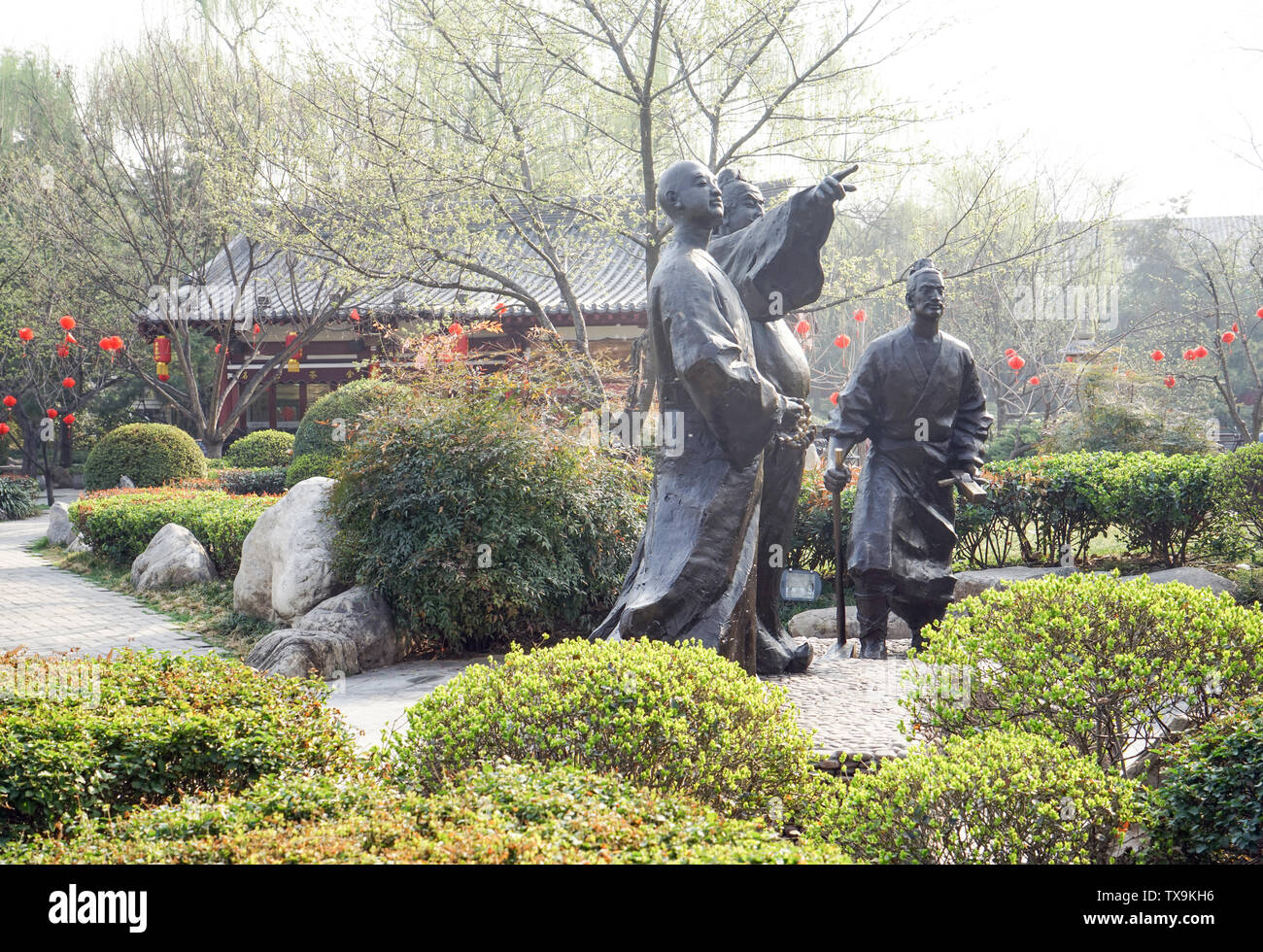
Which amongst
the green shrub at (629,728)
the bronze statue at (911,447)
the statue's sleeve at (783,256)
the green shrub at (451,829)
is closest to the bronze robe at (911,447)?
the bronze statue at (911,447)

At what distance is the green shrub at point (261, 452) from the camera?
1820 cm

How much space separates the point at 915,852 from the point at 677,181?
3008 millimetres

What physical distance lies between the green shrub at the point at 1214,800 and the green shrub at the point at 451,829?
3.28 ft

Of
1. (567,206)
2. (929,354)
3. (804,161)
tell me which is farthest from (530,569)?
(804,161)

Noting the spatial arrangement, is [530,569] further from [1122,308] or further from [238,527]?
[1122,308]

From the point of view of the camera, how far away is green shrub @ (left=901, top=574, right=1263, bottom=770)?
3484 millimetres

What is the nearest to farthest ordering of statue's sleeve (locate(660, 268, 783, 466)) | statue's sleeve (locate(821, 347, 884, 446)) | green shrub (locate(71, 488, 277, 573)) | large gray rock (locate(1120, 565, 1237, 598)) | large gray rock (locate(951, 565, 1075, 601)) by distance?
statue's sleeve (locate(660, 268, 783, 466)) < statue's sleeve (locate(821, 347, 884, 446)) < large gray rock (locate(1120, 565, 1237, 598)) < large gray rock (locate(951, 565, 1075, 601)) < green shrub (locate(71, 488, 277, 573))

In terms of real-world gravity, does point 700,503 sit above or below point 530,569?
above

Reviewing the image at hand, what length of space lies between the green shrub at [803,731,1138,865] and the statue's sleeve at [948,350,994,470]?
3067 mm

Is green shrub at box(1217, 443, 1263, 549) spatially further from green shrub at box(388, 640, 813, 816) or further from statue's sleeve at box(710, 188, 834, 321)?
green shrub at box(388, 640, 813, 816)

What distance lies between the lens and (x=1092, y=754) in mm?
3455

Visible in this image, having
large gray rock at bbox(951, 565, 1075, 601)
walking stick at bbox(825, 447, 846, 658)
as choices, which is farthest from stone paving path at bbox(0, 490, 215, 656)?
large gray rock at bbox(951, 565, 1075, 601)

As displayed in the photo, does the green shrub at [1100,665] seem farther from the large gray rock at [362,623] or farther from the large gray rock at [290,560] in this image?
the large gray rock at [290,560]
